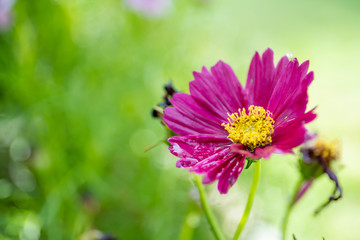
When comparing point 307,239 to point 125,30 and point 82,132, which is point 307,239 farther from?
point 125,30

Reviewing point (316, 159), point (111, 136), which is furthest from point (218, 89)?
point (111, 136)

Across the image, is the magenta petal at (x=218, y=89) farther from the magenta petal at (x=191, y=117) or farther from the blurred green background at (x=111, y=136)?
the blurred green background at (x=111, y=136)

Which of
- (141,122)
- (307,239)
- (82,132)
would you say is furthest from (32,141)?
(307,239)

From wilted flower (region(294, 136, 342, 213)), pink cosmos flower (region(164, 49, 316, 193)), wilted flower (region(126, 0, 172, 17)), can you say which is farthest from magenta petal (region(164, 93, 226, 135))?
wilted flower (region(126, 0, 172, 17))

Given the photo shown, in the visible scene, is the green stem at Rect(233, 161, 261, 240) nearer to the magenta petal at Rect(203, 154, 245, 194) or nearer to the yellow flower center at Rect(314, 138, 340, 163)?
the magenta petal at Rect(203, 154, 245, 194)

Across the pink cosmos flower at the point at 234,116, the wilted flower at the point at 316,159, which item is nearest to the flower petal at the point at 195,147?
the pink cosmos flower at the point at 234,116

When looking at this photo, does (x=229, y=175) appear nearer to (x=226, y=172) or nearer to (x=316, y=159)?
(x=226, y=172)
